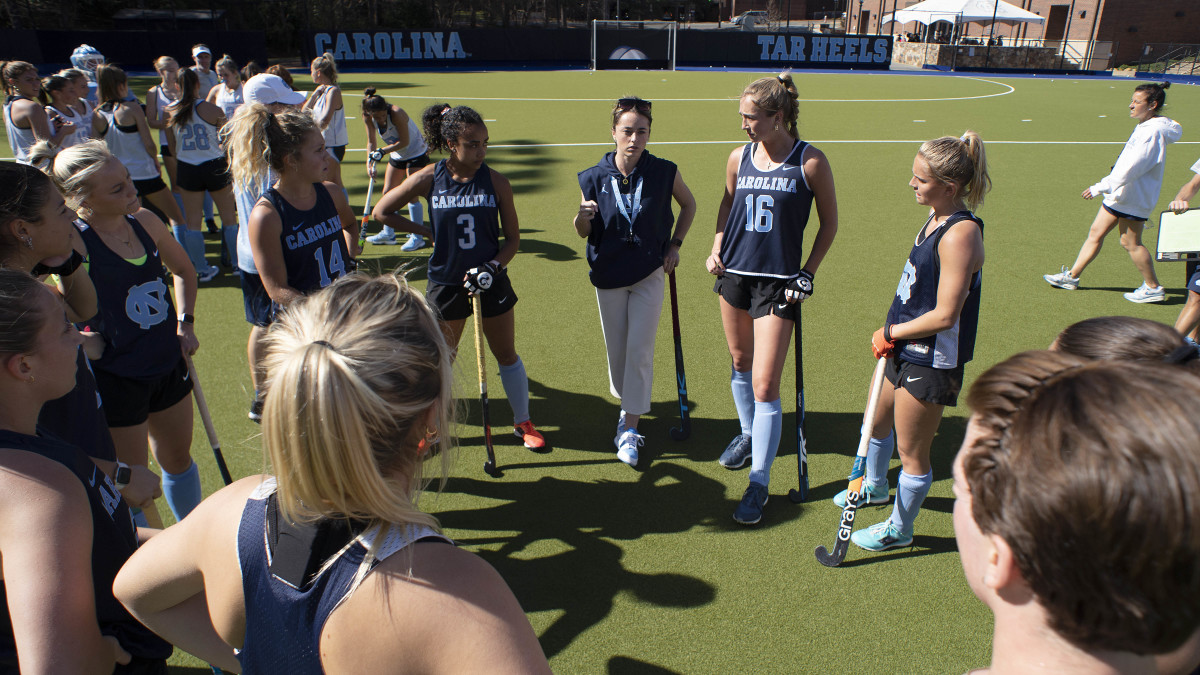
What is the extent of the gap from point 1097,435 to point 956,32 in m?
43.9

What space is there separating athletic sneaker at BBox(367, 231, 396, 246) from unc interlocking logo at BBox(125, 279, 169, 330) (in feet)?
17.9

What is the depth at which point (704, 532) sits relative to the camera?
12.9 feet

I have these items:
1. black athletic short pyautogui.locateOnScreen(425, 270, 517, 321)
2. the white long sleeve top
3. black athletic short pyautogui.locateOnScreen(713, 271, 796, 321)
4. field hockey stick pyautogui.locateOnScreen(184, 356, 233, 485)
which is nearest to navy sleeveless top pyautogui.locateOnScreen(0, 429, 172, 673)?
field hockey stick pyautogui.locateOnScreen(184, 356, 233, 485)

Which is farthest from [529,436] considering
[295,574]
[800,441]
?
[295,574]

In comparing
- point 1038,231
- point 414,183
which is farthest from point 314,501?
point 1038,231

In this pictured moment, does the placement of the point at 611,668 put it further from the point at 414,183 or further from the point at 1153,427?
the point at 414,183

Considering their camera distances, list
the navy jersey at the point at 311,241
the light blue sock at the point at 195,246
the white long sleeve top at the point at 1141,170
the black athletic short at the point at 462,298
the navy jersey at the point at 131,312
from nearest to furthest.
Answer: the navy jersey at the point at 131,312, the navy jersey at the point at 311,241, the black athletic short at the point at 462,298, the white long sleeve top at the point at 1141,170, the light blue sock at the point at 195,246

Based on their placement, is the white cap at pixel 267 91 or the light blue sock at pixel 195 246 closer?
the white cap at pixel 267 91

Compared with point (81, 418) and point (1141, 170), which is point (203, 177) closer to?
point (81, 418)

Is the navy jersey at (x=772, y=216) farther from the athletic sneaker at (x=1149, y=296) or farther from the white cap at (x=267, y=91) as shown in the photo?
the athletic sneaker at (x=1149, y=296)

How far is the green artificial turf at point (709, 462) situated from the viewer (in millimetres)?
3252

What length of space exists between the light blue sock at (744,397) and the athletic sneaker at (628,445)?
2.26 ft

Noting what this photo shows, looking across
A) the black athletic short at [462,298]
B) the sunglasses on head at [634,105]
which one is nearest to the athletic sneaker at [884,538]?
the black athletic short at [462,298]

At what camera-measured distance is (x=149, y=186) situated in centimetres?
707
